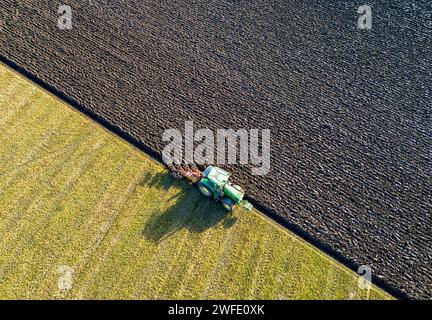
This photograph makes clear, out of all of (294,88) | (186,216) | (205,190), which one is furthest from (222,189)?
(294,88)

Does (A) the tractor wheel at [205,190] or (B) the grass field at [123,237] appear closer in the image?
(B) the grass field at [123,237]

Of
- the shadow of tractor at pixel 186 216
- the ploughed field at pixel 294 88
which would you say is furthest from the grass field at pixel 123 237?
the ploughed field at pixel 294 88

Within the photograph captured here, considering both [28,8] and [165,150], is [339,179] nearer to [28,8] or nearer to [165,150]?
[165,150]

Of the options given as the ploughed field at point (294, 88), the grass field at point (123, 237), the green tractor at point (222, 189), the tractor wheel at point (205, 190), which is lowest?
the grass field at point (123, 237)

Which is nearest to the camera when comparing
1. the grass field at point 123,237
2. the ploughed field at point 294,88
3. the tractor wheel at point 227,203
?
the grass field at point 123,237

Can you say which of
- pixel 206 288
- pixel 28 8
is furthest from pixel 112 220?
pixel 28 8

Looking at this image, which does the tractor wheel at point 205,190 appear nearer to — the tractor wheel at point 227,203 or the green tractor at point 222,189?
the green tractor at point 222,189
